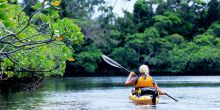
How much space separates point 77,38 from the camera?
18.8 ft

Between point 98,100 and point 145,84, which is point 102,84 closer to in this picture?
point 98,100

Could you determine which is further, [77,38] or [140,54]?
[140,54]

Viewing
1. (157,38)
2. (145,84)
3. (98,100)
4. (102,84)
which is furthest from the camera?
(157,38)

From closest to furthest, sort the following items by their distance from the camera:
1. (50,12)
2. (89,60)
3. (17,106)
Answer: (50,12) < (17,106) < (89,60)

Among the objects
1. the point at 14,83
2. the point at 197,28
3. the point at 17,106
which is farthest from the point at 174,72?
the point at 17,106

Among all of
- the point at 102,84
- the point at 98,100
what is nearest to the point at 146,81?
the point at 98,100

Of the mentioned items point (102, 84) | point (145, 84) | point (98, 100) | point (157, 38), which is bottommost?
point (98, 100)

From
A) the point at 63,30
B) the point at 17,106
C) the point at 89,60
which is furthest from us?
the point at 89,60

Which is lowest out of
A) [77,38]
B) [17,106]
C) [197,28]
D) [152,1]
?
[17,106]

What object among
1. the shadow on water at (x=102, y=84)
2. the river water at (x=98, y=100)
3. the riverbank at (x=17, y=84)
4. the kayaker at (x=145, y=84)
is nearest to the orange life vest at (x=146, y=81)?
the kayaker at (x=145, y=84)

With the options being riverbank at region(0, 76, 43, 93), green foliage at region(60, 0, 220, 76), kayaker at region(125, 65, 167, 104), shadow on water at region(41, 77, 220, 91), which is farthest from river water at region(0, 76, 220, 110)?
green foliage at region(60, 0, 220, 76)

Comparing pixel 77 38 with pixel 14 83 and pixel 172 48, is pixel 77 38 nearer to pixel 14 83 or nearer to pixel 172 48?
pixel 14 83

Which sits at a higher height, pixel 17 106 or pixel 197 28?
pixel 197 28

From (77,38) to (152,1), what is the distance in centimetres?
5415
